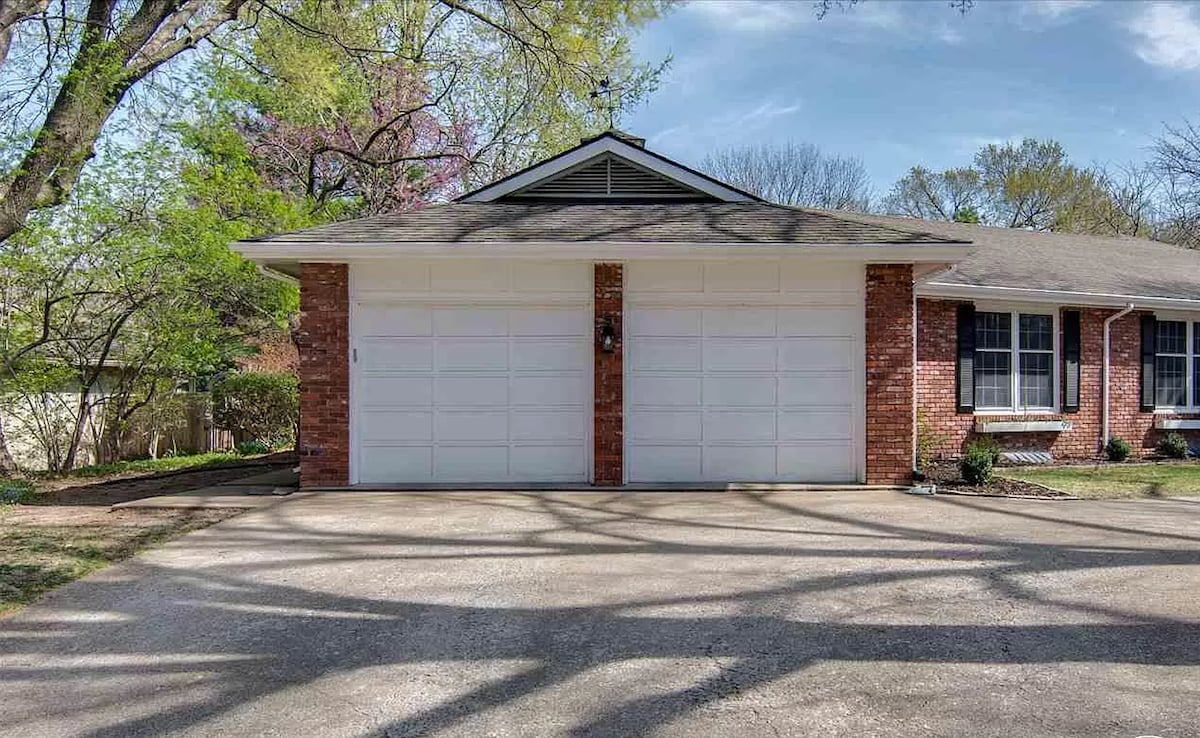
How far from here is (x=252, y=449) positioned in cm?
1831

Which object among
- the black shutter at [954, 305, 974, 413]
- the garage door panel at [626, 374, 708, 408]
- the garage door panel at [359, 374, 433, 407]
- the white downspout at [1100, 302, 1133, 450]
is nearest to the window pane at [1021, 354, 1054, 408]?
the white downspout at [1100, 302, 1133, 450]

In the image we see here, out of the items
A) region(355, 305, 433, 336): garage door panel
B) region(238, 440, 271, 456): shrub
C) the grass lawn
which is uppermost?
region(355, 305, 433, 336): garage door panel

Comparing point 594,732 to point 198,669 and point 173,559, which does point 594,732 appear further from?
point 173,559

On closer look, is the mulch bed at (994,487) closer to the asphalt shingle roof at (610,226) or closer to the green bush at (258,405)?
the asphalt shingle roof at (610,226)

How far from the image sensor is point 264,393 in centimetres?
1897

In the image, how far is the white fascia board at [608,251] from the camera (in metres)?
9.67

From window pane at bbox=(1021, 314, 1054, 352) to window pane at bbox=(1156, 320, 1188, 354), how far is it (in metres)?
2.60

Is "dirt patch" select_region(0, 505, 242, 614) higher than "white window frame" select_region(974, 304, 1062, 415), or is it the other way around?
"white window frame" select_region(974, 304, 1062, 415)

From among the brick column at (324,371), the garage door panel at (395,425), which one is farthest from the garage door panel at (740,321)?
the brick column at (324,371)

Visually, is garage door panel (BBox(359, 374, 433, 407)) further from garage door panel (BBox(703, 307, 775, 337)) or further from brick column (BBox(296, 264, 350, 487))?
garage door panel (BBox(703, 307, 775, 337))

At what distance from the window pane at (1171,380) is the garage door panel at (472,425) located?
11767mm

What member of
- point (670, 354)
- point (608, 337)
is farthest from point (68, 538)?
point (670, 354)

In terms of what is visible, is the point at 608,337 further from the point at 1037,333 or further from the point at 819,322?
the point at 1037,333

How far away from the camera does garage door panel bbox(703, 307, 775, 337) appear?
10.3m
